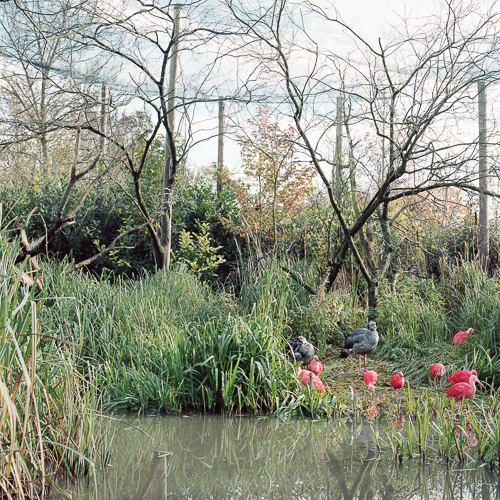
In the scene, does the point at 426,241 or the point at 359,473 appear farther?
the point at 426,241

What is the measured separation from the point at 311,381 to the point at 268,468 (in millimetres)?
1265

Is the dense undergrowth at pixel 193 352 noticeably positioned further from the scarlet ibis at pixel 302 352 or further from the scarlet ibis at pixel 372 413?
the scarlet ibis at pixel 302 352

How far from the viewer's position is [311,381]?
13.7ft

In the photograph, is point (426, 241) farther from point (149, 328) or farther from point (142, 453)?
point (142, 453)

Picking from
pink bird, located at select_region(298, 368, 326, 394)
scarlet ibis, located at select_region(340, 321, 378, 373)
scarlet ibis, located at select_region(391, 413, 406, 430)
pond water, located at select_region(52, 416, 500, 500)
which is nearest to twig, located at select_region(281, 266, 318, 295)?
scarlet ibis, located at select_region(340, 321, 378, 373)

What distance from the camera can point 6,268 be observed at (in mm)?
2453

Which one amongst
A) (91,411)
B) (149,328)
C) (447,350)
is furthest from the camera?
(447,350)

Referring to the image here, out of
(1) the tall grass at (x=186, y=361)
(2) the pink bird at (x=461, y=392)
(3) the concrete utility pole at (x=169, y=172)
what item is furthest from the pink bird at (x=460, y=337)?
(3) the concrete utility pole at (x=169, y=172)

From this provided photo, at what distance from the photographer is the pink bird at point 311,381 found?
4.18 m

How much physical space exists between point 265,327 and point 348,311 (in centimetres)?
251

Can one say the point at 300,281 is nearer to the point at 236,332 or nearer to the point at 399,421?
the point at 236,332

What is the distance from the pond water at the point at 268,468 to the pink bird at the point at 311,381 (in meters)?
0.43

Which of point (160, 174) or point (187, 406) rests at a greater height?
point (160, 174)

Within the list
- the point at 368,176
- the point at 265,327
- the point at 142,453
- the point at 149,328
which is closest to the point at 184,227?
the point at 368,176
